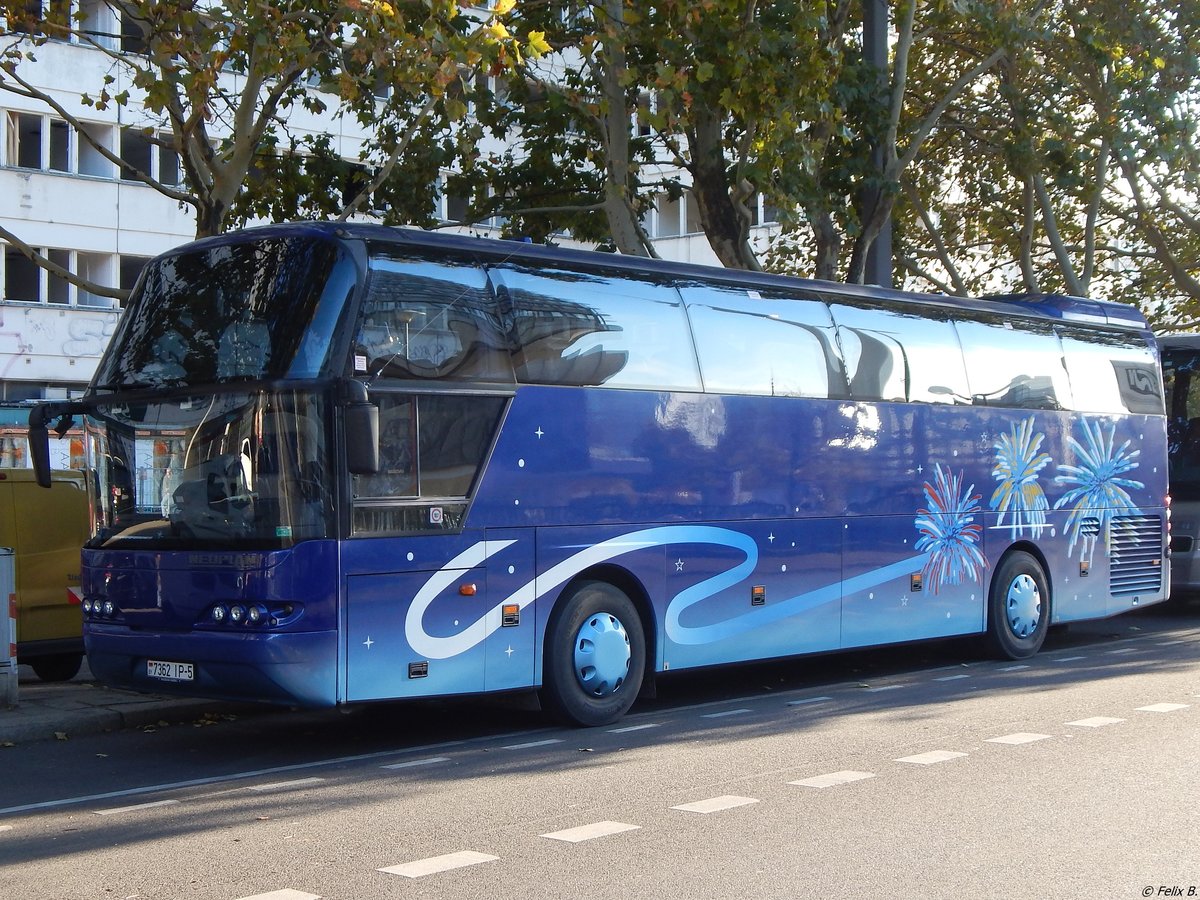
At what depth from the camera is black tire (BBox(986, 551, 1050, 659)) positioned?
15703 millimetres

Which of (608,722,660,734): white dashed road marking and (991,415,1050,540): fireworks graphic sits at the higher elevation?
(991,415,1050,540): fireworks graphic

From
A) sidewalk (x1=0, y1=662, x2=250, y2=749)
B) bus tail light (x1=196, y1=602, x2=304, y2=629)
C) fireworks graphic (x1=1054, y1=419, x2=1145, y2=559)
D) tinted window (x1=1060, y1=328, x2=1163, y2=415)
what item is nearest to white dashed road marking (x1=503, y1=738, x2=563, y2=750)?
bus tail light (x1=196, y1=602, x2=304, y2=629)

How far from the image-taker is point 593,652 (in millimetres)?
11422

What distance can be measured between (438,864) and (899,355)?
29.0 feet

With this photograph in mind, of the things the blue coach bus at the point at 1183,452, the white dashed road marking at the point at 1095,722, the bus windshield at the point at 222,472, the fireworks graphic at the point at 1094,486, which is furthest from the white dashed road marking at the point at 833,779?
the blue coach bus at the point at 1183,452

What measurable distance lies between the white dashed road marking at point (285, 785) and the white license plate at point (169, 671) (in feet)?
3.92

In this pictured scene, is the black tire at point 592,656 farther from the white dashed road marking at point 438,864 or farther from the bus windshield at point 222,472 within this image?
the white dashed road marking at point 438,864

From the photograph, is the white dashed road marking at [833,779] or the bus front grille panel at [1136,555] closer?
the white dashed road marking at [833,779]

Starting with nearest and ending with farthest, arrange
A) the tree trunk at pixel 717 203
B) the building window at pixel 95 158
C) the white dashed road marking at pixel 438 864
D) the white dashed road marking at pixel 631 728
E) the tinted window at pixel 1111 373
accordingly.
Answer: the white dashed road marking at pixel 438 864, the white dashed road marking at pixel 631 728, the tinted window at pixel 1111 373, the tree trunk at pixel 717 203, the building window at pixel 95 158

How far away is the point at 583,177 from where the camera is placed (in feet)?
74.1

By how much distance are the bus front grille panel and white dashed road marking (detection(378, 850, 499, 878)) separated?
1201 centimetres

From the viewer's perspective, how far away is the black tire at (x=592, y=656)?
1119 cm

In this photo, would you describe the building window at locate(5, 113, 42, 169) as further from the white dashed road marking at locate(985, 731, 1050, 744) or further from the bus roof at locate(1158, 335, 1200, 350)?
the white dashed road marking at locate(985, 731, 1050, 744)

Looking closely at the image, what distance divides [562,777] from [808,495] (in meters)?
5.01
